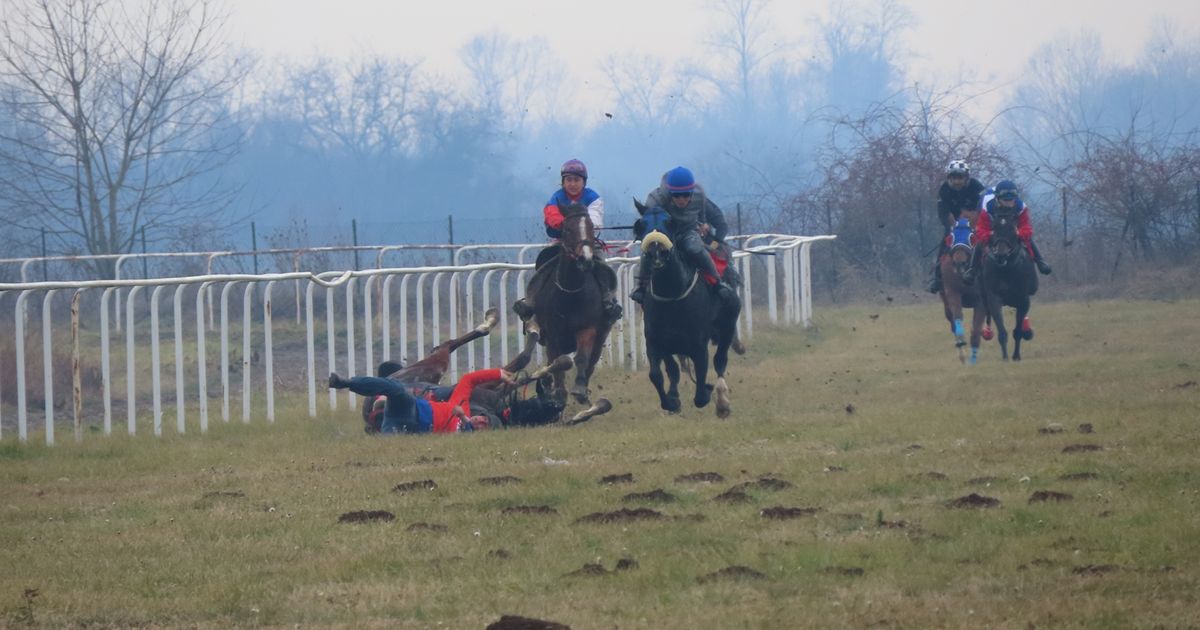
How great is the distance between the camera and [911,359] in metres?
17.7

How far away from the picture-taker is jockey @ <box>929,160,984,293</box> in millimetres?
17641

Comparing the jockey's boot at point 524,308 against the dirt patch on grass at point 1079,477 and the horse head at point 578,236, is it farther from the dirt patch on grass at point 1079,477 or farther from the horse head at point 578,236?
the dirt patch on grass at point 1079,477

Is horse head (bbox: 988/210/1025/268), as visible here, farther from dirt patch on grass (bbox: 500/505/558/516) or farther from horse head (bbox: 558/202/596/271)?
dirt patch on grass (bbox: 500/505/558/516)

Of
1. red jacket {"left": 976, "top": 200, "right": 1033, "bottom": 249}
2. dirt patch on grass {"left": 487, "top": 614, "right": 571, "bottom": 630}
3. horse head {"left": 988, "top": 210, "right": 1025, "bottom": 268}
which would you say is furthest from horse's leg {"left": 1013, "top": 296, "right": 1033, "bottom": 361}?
dirt patch on grass {"left": 487, "top": 614, "right": 571, "bottom": 630}

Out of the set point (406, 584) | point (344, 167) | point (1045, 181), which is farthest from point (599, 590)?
point (344, 167)

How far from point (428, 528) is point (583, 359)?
5.64 metres

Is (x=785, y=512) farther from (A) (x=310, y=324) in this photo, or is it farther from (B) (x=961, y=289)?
(B) (x=961, y=289)

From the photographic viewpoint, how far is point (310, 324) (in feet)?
42.2

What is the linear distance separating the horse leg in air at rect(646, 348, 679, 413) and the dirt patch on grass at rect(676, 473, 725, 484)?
400cm

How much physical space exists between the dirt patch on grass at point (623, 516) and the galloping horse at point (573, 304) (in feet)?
16.5

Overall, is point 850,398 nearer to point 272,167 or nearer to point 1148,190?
point 1148,190

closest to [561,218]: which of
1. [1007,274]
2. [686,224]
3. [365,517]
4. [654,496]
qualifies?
[686,224]

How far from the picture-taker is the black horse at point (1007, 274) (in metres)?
16.9

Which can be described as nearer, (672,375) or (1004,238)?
(672,375)
